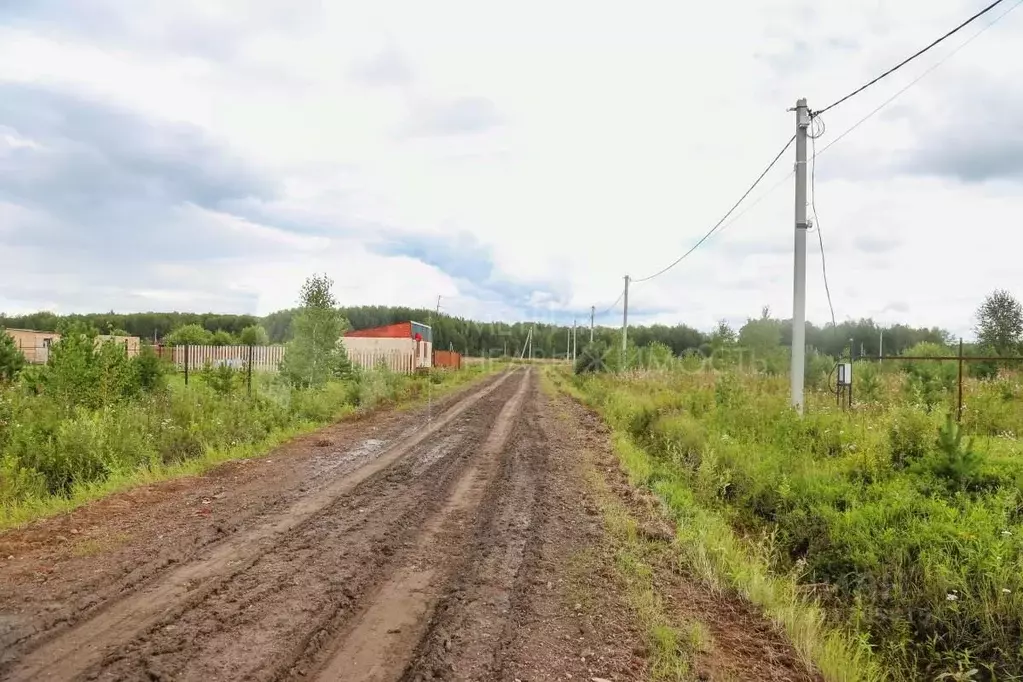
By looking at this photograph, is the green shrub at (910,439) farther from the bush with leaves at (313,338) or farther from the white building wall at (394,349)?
the white building wall at (394,349)

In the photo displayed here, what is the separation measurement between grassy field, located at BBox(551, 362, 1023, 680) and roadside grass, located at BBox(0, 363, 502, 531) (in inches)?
266

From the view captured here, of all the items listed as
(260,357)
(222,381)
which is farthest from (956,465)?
(260,357)

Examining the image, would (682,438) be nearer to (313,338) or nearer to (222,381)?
(222,381)

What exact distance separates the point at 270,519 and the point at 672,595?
13.3 ft

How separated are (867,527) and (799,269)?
6.45m

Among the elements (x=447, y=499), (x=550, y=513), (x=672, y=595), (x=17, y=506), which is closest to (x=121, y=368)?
(x=17, y=506)

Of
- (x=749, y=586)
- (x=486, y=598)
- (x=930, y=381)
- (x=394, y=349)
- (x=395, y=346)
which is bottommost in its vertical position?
(x=749, y=586)

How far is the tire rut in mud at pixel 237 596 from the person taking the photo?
320 cm

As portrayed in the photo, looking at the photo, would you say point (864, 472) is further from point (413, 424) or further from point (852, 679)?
point (413, 424)

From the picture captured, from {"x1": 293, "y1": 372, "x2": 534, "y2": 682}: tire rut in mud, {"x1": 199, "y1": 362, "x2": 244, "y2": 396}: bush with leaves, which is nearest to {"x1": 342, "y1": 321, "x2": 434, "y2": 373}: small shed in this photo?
{"x1": 199, "y1": 362, "x2": 244, "y2": 396}: bush with leaves

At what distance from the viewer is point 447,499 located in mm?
7160

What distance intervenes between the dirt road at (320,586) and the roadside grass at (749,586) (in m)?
0.38

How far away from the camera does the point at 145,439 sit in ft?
30.2

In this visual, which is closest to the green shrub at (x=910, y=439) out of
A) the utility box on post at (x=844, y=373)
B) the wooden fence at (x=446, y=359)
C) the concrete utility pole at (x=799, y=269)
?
the concrete utility pole at (x=799, y=269)
